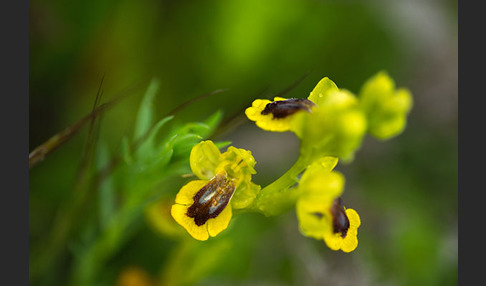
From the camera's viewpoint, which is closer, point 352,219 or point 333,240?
point 333,240

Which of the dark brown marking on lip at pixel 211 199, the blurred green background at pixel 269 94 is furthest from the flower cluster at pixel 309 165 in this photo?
the blurred green background at pixel 269 94

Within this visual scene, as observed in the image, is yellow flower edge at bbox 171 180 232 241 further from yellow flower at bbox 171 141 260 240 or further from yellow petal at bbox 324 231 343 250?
yellow petal at bbox 324 231 343 250

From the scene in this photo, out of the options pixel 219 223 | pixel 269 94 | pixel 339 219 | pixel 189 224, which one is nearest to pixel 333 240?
pixel 339 219

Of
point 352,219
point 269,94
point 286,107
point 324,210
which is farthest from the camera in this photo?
point 269,94

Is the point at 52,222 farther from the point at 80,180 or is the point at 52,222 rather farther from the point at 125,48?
the point at 125,48

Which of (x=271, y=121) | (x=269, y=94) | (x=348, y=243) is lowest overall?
(x=269, y=94)

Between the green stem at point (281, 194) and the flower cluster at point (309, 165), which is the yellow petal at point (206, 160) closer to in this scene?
the flower cluster at point (309, 165)

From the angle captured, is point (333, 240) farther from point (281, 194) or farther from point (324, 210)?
point (281, 194)

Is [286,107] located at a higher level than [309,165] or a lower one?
higher

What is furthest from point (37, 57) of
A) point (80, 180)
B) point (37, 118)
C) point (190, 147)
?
point (190, 147)
